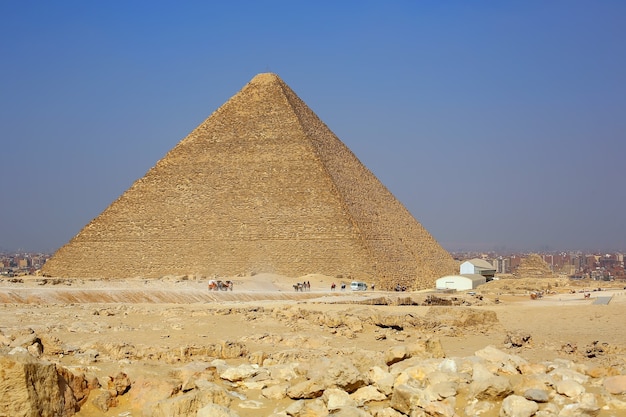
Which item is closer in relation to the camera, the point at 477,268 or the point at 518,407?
the point at 518,407

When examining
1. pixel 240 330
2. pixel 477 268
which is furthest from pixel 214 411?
pixel 477 268

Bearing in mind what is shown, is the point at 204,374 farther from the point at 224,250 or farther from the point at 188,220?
the point at 188,220

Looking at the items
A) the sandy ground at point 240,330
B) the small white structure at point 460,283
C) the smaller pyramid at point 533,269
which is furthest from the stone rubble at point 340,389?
the smaller pyramid at point 533,269

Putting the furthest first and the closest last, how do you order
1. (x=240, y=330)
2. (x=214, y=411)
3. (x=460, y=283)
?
(x=460, y=283), (x=240, y=330), (x=214, y=411)

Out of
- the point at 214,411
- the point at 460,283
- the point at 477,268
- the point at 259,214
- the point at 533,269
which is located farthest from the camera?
the point at 533,269

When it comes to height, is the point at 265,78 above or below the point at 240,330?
above

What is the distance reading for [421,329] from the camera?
16.3 m

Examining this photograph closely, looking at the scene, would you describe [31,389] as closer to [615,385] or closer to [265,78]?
[615,385]

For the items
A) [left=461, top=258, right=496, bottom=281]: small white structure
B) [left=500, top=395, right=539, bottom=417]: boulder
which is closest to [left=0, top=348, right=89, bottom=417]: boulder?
[left=500, top=395, right=539, bottom=417]: boulder

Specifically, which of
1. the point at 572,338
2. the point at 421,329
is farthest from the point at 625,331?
the point at 421,329

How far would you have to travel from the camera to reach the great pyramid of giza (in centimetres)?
4762

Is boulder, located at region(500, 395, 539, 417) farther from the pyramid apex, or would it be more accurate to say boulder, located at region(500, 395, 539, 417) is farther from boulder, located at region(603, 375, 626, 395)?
the pyramid apex

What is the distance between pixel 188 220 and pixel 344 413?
1824 inches

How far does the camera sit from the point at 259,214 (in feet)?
165
